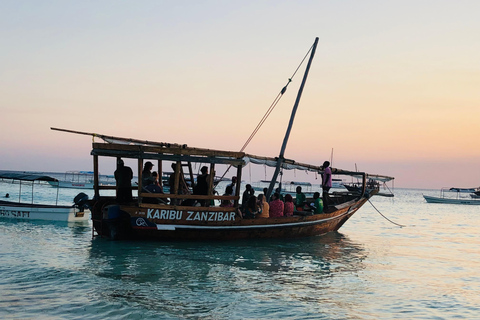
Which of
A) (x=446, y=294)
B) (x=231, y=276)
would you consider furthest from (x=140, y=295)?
(x=446, y=294)

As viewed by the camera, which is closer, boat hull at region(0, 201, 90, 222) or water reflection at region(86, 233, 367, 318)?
water reflection at region(86, 233, 367, 318)

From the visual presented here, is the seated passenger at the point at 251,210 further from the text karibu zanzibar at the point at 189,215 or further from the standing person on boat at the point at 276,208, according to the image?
the text karibu zanzibar at the point at 189,215

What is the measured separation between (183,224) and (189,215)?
1.03ft

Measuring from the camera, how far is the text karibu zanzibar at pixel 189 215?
542 inches

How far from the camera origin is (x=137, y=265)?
11.1 meters

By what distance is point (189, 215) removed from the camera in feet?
46.8

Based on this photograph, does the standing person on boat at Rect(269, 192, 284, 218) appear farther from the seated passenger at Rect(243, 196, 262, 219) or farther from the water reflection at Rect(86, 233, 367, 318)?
the water reflection at Rect(86, 233, 367, 318)

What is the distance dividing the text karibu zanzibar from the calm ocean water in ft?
2.67

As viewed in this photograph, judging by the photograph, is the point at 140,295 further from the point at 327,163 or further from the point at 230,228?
the point at 327,163

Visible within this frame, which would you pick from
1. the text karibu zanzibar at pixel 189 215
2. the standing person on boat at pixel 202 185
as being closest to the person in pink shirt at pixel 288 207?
the text karibu zanzibar at pixel 189 215

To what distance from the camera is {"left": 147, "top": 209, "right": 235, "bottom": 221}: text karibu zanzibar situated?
45.1 ft

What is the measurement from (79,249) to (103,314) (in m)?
6.71

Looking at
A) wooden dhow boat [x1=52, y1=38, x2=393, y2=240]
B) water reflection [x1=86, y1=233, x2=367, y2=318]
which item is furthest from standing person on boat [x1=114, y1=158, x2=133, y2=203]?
water reflection [x1=86, y1=233, x2=367, y2=318]

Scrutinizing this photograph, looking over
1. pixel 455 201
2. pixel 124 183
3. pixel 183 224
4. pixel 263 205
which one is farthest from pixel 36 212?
pixel 455 201
